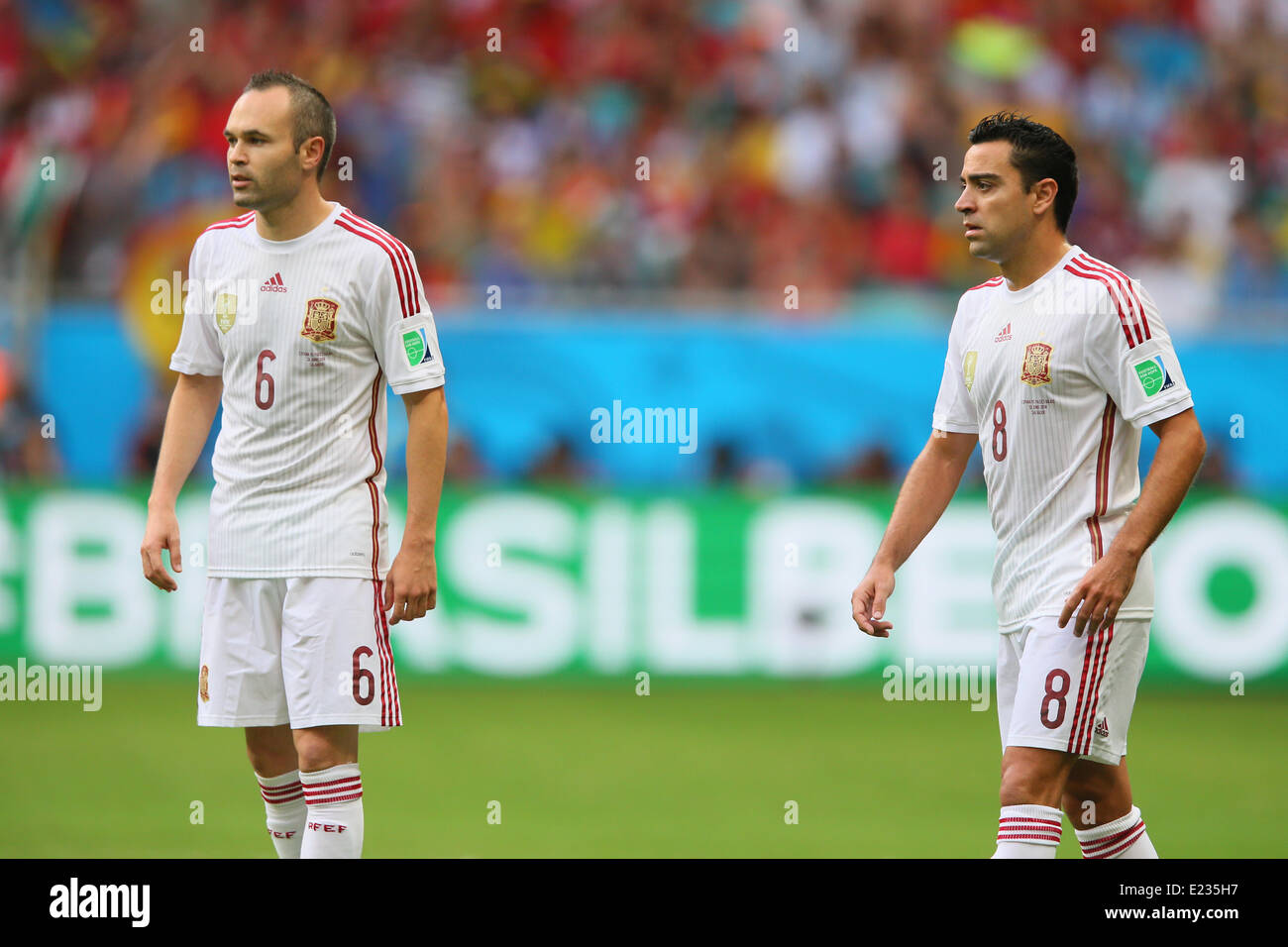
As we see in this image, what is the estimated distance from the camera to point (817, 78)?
1512 cm

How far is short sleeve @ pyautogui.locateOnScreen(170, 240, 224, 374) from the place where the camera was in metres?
5.20

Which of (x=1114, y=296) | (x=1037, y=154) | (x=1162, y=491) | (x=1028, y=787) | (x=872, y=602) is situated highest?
(x=1037, y=154)

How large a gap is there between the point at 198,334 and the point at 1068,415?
2.60m

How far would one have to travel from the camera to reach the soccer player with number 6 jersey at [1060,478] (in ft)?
15.3

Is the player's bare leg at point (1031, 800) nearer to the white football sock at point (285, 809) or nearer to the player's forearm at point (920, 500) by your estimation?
the player's forearm at point (920, 500)

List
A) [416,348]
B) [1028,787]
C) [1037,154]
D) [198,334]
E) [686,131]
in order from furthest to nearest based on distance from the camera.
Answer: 1. [686,131]
2. [198,334]
3. [416,348]
4. [1037,154]
5. [1028,787]

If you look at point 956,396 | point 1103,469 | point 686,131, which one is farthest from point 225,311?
point 686,131

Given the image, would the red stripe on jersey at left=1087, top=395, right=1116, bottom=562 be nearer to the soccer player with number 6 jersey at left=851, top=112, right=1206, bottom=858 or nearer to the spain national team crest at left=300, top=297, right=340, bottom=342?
the soccer player with number 6 jersey at left=851, top=112, right=1206, bottom=858

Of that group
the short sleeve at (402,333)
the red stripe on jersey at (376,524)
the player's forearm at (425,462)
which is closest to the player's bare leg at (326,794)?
the red stripe on jersey at (376,524)

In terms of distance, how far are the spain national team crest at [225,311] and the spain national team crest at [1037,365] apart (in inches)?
91.3

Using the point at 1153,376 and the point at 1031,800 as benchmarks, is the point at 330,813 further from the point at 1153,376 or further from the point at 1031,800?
the point at 1153,376

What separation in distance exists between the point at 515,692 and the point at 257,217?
6155 millimetres

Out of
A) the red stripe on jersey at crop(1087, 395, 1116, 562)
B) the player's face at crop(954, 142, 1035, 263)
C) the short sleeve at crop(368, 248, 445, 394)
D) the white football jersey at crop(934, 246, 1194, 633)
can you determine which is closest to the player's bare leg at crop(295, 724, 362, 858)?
the short sleeve at crop(368, 248, 445, 394)

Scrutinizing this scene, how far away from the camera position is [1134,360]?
470 centimetres
